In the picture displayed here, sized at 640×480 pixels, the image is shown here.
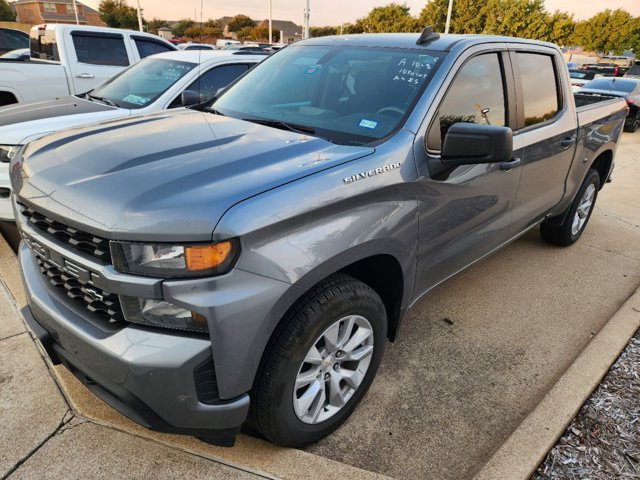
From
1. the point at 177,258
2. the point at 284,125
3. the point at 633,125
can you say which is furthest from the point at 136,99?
the point at 633,125

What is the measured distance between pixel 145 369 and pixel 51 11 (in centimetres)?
9302

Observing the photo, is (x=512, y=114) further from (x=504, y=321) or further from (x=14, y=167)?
(x=14, y=167)

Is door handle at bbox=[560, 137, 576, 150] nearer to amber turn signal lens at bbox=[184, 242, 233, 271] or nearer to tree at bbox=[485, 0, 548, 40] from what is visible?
amber turn signal lens at bbox=[184, 242, 233, 271]

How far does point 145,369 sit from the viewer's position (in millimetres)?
1631

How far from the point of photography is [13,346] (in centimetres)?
276

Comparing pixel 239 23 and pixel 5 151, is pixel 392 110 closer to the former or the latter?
pixel 5 151

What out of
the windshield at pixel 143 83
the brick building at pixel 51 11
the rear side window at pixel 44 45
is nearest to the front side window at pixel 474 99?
the windshield at pixel 143 83

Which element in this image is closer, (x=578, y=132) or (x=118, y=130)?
(x=118, y=130)

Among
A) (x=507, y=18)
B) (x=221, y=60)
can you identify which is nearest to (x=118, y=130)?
(x=221, y=60)

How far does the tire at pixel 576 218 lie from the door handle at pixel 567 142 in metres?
0.78

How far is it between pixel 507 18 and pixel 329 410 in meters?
45.7

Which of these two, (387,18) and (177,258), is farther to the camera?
(387,18)

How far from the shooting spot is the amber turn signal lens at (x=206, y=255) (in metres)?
1.61

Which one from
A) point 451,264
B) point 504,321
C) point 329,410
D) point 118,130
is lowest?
point 504,321
